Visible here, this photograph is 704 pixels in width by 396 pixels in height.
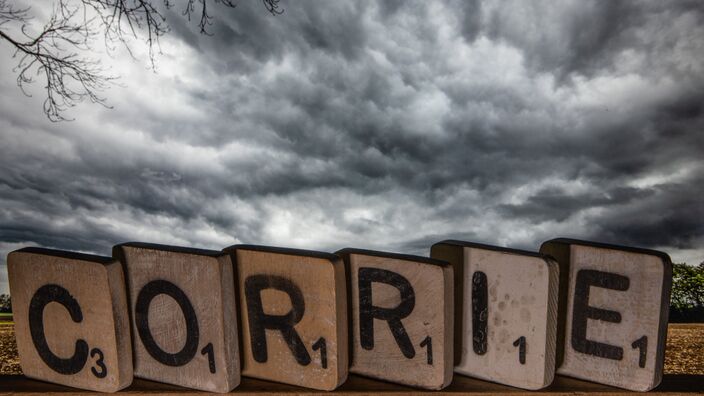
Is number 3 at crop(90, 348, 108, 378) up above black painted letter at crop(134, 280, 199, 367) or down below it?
below

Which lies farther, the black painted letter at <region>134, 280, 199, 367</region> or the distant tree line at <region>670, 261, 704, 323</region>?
the distant tree line at <region>670, 261, 704, 323</region>

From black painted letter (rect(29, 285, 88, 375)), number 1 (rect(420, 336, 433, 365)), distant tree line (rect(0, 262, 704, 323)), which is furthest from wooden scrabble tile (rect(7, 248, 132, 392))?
distant tree line (rect(0, 262, 704, 323))

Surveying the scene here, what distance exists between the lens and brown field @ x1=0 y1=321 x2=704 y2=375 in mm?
2680

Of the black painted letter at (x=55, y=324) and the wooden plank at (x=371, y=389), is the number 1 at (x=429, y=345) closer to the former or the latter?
the wooden plank at (x=371, y=389)

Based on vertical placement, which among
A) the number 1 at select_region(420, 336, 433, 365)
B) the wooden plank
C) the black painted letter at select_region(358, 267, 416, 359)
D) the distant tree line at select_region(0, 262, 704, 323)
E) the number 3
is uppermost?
the black painted letter at select_region(358, 267, 416, 359)

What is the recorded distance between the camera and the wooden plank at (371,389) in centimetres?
139

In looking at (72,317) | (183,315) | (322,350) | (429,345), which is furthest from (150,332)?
(429,345)

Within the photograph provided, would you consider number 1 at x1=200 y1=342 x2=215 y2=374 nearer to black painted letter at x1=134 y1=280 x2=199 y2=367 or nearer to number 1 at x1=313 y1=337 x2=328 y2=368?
black painted letter at x1=134 y1=280 x2=199 y2=367

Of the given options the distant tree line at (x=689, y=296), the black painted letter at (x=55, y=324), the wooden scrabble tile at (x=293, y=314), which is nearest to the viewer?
the wooden scrabble tile at (x=293, y=314)

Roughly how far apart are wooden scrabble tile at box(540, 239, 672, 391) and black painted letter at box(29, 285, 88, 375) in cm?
153

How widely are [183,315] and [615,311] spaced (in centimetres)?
131

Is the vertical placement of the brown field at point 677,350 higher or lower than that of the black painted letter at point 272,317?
lower

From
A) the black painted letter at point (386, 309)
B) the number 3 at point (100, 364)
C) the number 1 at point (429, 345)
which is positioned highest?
the black painted letter at point (386, 309)

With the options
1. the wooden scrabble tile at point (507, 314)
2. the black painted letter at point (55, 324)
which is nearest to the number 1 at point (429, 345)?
the wooden scrabble tile at point (507, 314)
